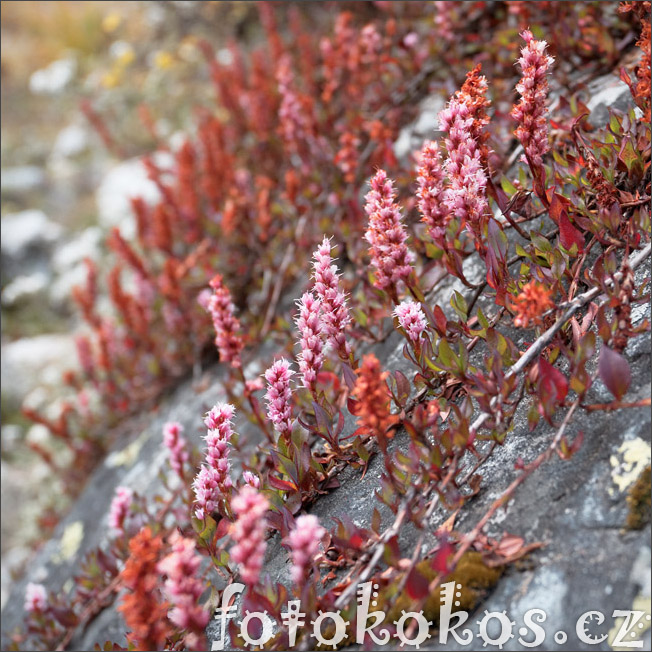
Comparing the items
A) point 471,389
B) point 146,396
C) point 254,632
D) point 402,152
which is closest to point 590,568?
point 471,389

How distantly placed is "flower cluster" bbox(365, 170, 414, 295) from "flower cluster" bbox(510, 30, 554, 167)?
487 millimetres

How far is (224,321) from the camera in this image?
8.23 feet

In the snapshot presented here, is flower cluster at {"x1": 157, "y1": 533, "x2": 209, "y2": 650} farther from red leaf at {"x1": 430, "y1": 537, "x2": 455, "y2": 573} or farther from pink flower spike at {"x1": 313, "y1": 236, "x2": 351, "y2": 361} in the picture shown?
pink flower spike at {"x1": 313, "y1": 236, "x2": 351, "y2": 361}

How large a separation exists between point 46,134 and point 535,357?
30.0ft

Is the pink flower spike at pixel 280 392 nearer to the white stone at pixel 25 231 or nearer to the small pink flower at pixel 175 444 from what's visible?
the small pink flower at pixel 175 444

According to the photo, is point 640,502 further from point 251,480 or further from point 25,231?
point 25,231

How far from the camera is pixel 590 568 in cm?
156

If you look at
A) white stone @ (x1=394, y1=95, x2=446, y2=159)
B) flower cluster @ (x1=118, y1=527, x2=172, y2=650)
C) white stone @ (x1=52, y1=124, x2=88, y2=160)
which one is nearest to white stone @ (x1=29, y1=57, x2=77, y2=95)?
white stone @ (x1=52, y1=124, x2=88, y2=160)

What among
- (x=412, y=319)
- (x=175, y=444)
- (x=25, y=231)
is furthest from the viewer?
(x=25, y=231)

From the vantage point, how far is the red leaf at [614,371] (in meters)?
1.70

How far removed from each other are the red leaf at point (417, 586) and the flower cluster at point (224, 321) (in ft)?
4.07

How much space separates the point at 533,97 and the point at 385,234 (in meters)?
0.64

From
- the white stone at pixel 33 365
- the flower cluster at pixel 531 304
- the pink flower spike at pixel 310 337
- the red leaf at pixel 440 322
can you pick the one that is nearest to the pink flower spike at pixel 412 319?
the red leaf at pixel 440 322

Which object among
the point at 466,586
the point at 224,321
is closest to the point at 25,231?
the point at 224,321
